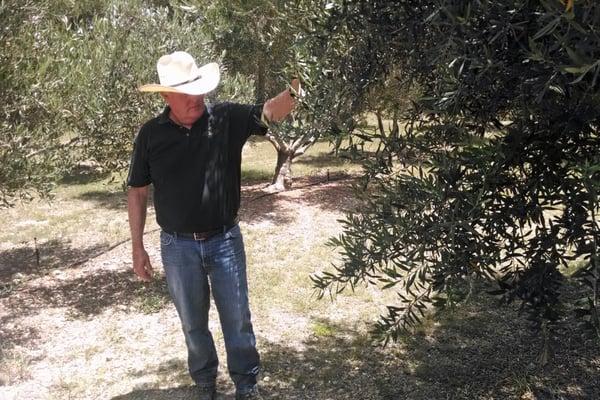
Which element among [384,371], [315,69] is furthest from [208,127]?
[384,371]

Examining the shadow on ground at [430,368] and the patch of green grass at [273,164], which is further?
the patch of green grass at [273,164]

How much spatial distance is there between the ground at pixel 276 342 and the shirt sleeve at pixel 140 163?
195 cm

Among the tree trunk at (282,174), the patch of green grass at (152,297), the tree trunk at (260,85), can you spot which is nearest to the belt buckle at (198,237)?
the patch of green grass at (152,297)

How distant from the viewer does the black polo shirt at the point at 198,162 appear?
3.92m

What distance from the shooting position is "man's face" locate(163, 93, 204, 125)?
3.88 m

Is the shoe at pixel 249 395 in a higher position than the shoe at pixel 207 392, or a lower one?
higher

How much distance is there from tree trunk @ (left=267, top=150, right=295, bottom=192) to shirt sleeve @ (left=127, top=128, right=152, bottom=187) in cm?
1000

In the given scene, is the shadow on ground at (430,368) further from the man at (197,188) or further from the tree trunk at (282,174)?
the tree trunk at (282,174)

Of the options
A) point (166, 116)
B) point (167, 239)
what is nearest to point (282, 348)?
point (167, 239)

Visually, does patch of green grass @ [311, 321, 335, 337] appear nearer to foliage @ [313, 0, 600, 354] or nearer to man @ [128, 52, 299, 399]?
man @ [128, 52, 299, 399]

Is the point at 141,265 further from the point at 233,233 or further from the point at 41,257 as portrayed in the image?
the point at 41,257

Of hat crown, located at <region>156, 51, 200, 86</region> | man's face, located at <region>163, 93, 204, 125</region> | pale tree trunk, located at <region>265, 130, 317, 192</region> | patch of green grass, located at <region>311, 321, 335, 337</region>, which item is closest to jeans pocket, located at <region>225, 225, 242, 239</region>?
man's face, located at <region>163, 93, 204, 125</region>

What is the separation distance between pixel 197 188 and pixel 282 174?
34.7ft

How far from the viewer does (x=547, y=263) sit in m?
2.83
